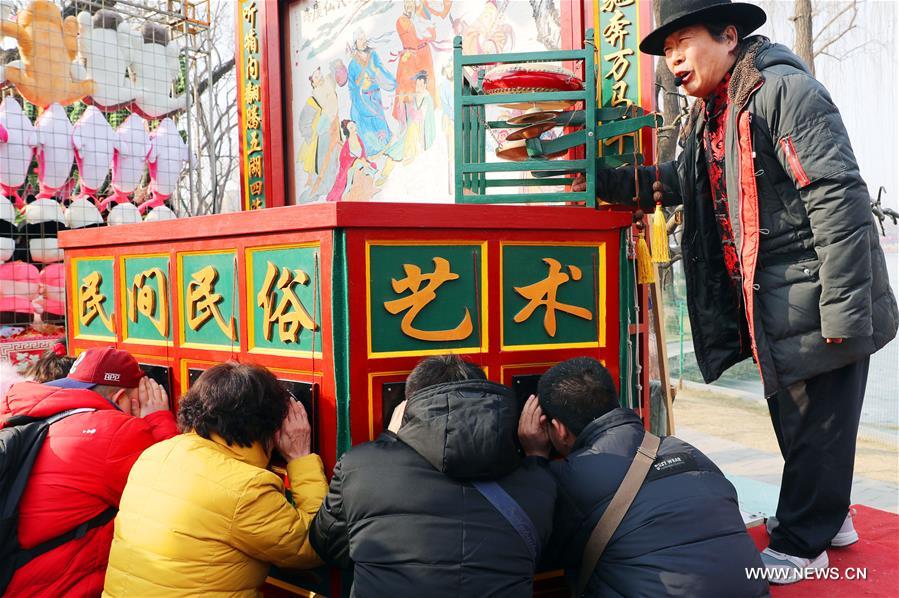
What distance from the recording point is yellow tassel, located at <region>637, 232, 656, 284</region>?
10.8 ft

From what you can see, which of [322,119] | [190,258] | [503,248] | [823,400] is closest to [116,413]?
[190,258]

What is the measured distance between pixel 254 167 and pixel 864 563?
4754 millimetres

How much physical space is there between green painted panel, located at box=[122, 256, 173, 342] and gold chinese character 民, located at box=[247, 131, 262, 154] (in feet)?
7.13

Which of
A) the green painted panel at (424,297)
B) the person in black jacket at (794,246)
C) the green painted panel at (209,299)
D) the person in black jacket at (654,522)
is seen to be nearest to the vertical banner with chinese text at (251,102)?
the green painted panel at (209,299)

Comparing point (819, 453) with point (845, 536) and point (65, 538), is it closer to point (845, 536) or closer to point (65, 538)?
point (845, 536)

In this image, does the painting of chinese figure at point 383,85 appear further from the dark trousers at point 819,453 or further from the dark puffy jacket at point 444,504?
the dark puffy jacket at point 444,504

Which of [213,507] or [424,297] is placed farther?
[424,297]

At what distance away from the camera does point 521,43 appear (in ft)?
13.1

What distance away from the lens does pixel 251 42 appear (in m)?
5.68

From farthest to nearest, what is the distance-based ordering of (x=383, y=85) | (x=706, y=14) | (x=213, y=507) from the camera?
(x=383, y=85) < (x=706, y=14) < (x=213, y=507)

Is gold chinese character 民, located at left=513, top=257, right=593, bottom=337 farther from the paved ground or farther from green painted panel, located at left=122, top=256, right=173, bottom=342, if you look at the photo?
the paved ground

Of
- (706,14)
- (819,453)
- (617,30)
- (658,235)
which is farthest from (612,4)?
(819,453)

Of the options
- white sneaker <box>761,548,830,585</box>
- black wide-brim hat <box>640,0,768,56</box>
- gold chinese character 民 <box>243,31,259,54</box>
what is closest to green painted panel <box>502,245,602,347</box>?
black wide-brim hat <box>640,0,768,56</box>

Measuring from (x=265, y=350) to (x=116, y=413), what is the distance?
616 mm
